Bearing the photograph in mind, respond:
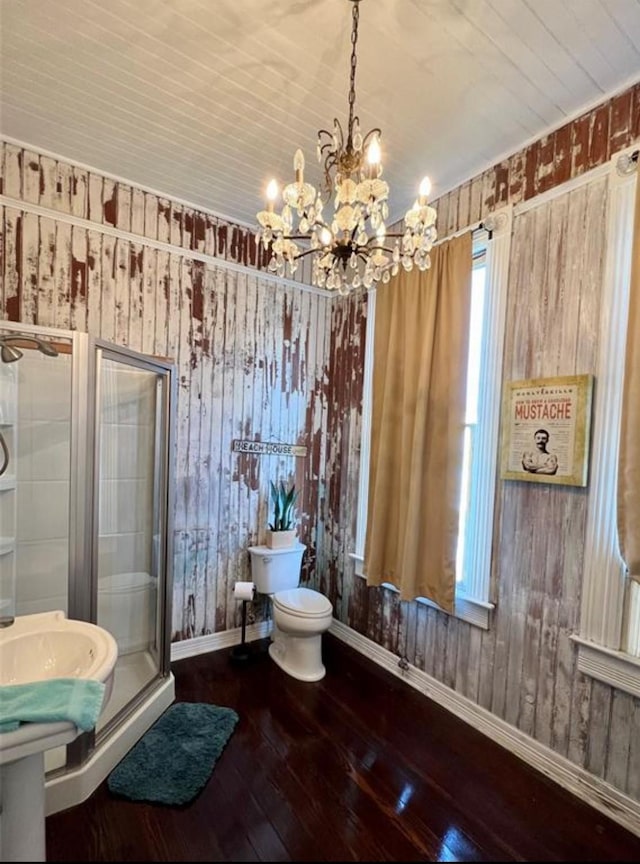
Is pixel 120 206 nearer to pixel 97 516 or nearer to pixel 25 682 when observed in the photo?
pixel 97 516

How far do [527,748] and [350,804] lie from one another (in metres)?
0.89

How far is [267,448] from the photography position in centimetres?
301

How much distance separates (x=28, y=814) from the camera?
3.72 ft

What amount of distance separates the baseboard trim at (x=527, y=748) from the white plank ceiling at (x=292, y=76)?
9.37 ft

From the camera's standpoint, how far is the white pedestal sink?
1012mm

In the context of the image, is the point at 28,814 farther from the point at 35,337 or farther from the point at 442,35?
the point at 442,35

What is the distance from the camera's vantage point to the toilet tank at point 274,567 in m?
2.82

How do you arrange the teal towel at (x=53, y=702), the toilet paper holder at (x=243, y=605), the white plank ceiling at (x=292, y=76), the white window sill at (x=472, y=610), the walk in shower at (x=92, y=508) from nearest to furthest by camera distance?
the teal towel at (x=53, y=702), the white plank ceiling at (x=292, y=76), the walk in shower at (x=92, y=508), the white window sill at (x=472, y=610), the toilet paper holder at (x=243, y=605)

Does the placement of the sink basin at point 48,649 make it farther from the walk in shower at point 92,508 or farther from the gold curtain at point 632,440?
the gold curtain at point 632,440

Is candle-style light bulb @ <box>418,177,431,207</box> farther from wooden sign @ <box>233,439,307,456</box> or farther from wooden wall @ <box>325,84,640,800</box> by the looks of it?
wooden sign @ <box>233,439,307,456</box>

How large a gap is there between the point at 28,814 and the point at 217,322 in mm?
2436

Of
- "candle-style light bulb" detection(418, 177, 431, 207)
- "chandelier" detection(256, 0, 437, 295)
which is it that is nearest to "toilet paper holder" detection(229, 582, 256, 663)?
"chandelier" detection(256, 0, 437, 295)

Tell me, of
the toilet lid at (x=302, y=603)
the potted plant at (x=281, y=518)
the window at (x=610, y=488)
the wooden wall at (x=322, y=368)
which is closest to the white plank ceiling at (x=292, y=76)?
the wooden wall at (x=322, y=368)

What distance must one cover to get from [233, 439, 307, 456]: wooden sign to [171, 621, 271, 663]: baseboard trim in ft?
4.08
